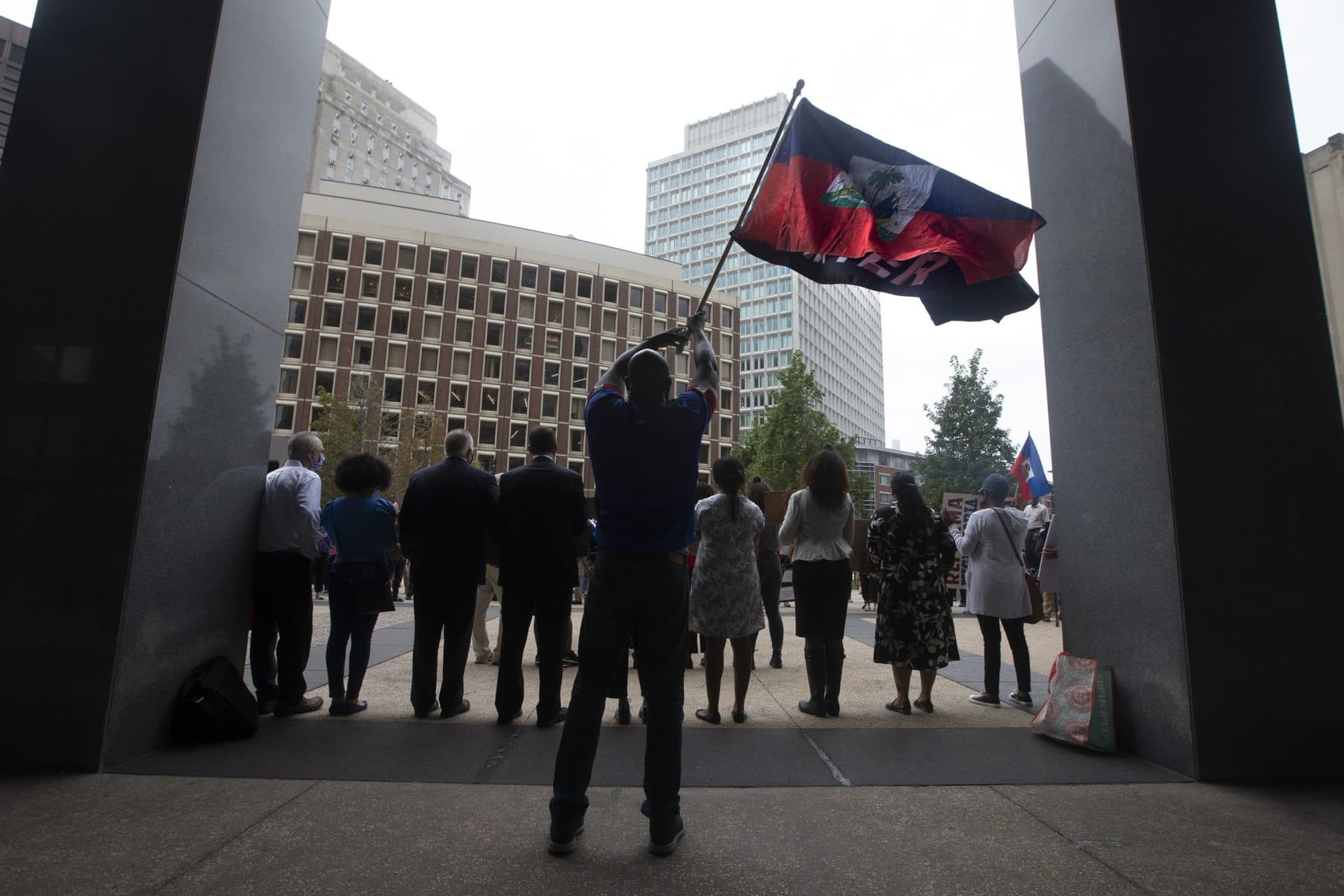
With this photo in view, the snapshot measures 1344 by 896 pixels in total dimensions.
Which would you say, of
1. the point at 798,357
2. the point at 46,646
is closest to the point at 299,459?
the point at 46,646

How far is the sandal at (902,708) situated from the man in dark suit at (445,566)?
3217 mm


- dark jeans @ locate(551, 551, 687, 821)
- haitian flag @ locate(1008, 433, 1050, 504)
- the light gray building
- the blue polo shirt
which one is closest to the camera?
dark jeans @ locate(551, 551, 687, 821)

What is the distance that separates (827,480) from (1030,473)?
1147cm

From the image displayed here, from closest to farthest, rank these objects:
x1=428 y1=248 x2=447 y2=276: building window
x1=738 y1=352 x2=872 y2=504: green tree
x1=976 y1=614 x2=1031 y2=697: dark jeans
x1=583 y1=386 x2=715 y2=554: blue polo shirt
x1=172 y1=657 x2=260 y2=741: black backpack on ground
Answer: x1=583 y1=386 x2=715 y2=554: blue polo shirt
x1=172 y1=657 x2=260 y2=741: black backpack on ground
x1=976 y1=614 x2=1031 y2=697: dark jeans
x1=738 y1=352 x2=872 y2=504: green tree
x1=428 y1=248 x2=447 y2=276: building window

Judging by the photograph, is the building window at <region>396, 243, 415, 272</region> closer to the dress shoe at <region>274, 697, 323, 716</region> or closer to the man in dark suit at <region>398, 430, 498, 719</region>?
the man in dark suit at <region>398, 430, 498, 719</region>

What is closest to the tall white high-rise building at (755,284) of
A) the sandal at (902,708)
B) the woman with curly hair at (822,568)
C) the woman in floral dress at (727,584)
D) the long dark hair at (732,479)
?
the woman with curly hair at (822,568)

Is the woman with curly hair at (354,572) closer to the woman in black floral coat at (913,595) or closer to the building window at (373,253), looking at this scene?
the woman in black floral coat at (913,595)

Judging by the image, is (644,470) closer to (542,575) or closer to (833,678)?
(542,575)

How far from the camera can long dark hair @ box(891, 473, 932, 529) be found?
18.1 ft

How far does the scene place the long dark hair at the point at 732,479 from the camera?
517 cm

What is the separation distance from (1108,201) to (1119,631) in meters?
2.71

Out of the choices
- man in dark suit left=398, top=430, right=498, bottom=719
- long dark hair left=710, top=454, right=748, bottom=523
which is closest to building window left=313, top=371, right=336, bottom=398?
man in dark suit left=398, top=430, right=498, bottom=719

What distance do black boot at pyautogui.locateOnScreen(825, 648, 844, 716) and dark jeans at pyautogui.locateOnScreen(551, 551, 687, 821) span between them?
100 inches

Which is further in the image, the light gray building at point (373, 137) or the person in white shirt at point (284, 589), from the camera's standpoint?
the light gray building at point (373, 137)
